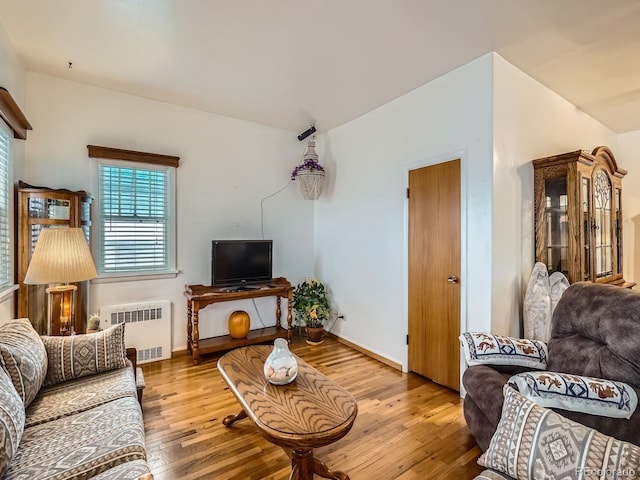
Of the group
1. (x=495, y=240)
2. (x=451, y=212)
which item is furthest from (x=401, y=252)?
(x=495, y=240)

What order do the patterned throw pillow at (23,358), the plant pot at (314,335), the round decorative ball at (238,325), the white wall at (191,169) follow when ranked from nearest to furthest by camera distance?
the patterned throw pillow at (23,358), the white wall at (191,169), the round decorative ball at (238,325), the plant pot at (314,335)

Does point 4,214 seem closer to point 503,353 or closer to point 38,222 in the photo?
point 38,222

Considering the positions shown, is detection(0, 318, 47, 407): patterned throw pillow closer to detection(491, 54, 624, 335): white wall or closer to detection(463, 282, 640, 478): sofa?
detection(463, 282, 640, 478): sofa

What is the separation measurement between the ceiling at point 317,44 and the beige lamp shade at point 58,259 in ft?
4.89

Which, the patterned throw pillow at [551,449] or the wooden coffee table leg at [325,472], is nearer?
the patterned throw pillow at [551,449]

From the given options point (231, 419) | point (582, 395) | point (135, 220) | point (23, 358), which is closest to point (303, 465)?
point (231, 419)

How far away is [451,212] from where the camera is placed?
9.01ft

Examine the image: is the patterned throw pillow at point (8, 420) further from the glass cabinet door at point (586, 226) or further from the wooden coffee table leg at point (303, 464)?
the glass cabinet door at point (586, 226)

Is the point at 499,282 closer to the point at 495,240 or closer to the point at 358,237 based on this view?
the point at 495,240

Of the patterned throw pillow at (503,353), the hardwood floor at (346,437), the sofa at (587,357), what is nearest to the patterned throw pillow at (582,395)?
the sofa at (587,357)

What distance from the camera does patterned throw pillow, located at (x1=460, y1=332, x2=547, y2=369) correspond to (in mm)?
1925

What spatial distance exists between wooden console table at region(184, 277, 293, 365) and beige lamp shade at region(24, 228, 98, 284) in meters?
1.28

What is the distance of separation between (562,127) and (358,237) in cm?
235

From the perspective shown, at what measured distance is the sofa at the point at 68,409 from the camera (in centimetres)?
118
